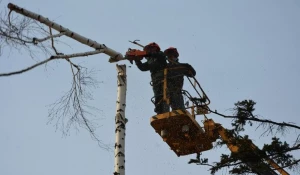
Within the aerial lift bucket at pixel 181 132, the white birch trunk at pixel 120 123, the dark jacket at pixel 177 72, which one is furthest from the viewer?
the dark jacket at pixel 177 72

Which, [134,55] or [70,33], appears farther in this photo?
[134,55]

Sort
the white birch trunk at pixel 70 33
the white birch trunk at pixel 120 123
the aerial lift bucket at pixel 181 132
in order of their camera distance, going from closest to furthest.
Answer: the white birch trunk at pixel 70 33, the white birch trunk at pixel 120 123, the aerial lift bucket at pixel 181 132

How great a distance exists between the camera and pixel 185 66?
12.5 meters

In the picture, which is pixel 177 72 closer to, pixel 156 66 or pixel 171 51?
pixel 156 66

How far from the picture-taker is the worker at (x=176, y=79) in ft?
40.1

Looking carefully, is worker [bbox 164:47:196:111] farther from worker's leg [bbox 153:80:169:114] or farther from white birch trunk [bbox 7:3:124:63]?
white birch trunk [bbox 7:3:124:63]

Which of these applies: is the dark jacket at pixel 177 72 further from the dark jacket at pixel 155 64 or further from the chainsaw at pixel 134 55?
the chainsaw at pixel 134 55

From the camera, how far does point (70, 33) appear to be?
866 centimetres

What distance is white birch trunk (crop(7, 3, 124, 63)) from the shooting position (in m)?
7.97

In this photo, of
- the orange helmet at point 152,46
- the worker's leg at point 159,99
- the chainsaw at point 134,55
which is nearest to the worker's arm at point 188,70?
the worker's leg at point 159,99

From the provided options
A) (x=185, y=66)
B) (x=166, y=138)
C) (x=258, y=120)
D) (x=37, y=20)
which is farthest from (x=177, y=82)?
(x=37, y=20)

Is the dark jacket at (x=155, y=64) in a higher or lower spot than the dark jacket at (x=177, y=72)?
higher

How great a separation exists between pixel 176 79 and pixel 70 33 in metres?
4.41

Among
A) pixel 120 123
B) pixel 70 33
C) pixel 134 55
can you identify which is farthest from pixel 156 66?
pixel 70 33
